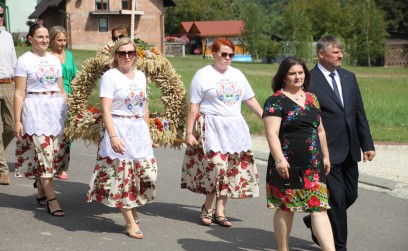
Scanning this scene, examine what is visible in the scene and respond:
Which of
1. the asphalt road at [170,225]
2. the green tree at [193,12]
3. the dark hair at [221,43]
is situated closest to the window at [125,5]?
the green tree at [193,12]

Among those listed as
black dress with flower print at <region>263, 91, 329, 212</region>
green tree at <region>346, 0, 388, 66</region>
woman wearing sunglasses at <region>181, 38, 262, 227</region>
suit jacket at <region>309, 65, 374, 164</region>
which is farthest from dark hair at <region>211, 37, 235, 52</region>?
green tree at <region>346, 0, 388, 66</region>

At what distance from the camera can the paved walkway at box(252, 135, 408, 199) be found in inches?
399

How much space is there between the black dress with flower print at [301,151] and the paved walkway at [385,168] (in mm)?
3631

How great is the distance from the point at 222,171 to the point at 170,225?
0.77 m

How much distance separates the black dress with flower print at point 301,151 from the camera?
623cm

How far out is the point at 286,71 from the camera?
634 cm

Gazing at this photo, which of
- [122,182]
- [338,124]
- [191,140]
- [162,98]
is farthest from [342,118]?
[162,98]

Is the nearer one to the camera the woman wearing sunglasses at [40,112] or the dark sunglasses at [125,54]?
the dark sunglasses at [125,54]

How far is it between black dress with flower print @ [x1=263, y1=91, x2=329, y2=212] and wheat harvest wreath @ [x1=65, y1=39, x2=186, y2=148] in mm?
2363

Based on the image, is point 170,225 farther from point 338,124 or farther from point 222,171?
point 338,124

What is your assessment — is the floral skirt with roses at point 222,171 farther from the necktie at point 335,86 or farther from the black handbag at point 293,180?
the black handbag at point 293,180

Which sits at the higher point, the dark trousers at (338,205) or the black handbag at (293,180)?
the black handbag at (293,180)

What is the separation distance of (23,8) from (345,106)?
8576cm

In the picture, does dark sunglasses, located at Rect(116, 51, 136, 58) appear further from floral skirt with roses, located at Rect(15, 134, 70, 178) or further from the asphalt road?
the asphalt road
